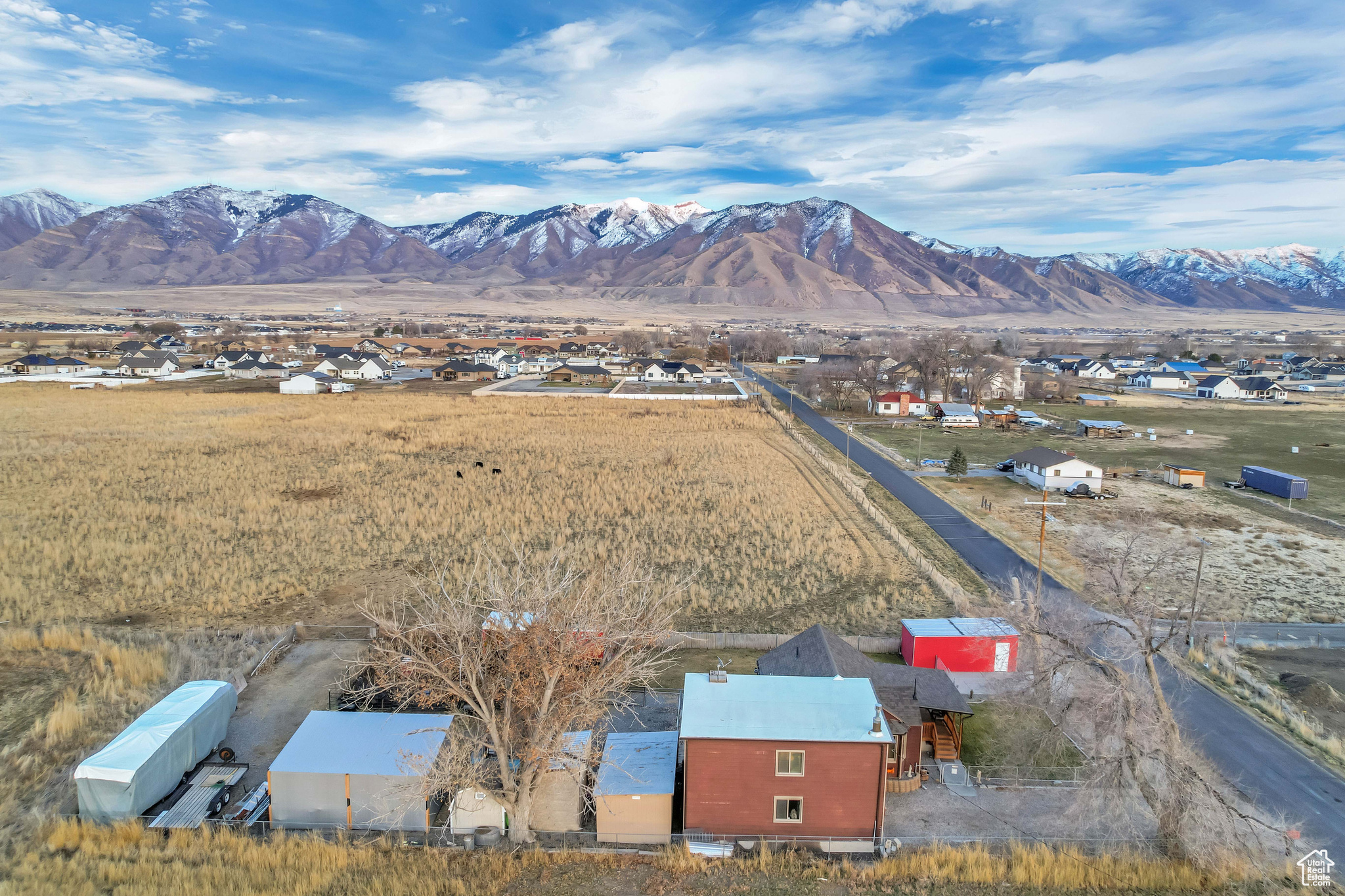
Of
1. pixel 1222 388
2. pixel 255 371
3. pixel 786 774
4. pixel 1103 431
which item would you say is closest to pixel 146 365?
pixel 255 371

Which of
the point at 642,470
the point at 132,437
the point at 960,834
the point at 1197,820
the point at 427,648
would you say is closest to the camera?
the point at 1197,820

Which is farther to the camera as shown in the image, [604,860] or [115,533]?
[115,533]

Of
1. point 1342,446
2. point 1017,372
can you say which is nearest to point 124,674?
point 1342,446

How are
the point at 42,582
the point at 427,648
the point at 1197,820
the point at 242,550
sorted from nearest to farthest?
the point at 1197,820 → the point at 427,648 → the point at 42,582 → the point at 242,550

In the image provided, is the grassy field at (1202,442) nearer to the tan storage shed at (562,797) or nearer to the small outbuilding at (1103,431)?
the small outbuilding at (1103,431)

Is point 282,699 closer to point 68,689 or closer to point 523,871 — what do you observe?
point 68,689

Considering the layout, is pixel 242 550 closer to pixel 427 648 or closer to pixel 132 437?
pixel 427 648

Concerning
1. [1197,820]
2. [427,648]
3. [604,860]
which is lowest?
[604,860]

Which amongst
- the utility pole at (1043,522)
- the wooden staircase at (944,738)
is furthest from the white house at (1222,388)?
the wooden staircase at (944,738)

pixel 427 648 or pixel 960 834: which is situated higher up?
pixel 427 648
